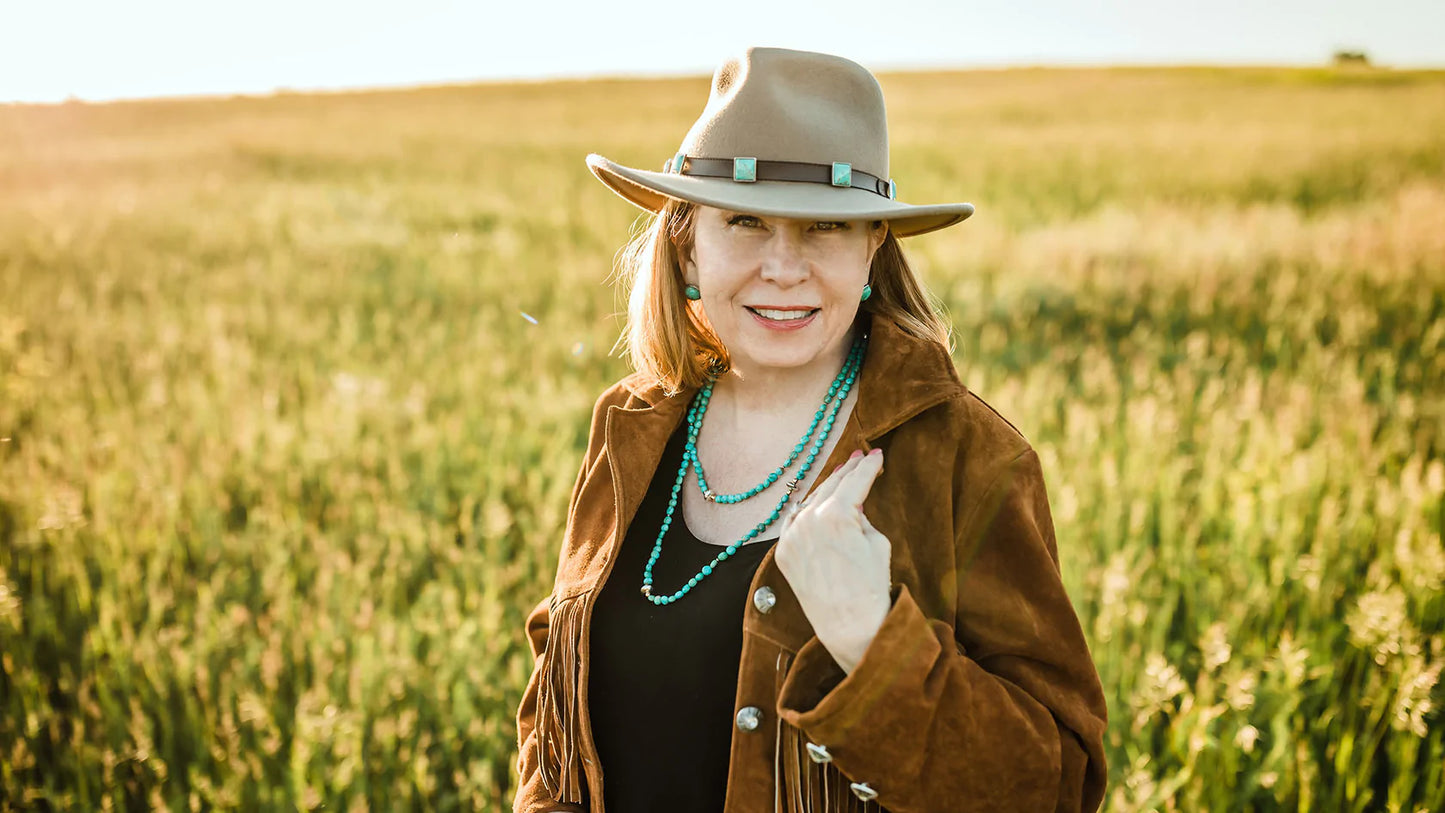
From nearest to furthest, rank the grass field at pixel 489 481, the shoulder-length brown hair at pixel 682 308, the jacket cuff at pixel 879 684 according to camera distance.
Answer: the jacket cuff at pixel 879 684 → the shoulder-length brown hair at pixel 682 308 → the grass field at pixel 489 481

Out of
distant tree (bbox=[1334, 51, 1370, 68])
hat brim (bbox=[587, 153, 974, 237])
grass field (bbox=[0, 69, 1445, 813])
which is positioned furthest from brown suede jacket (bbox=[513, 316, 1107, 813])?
distant tree (bbox=[1334, 51, 1370, 68])

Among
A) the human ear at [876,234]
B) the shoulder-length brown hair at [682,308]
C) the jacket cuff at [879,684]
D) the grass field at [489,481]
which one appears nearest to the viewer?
the jacket cuff at [879,684]

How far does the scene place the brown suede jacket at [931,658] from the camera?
4.62ft

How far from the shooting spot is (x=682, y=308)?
2.00m

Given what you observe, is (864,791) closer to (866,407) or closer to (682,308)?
(866,407)

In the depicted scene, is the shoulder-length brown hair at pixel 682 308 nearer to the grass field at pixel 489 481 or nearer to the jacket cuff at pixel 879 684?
the jacket cuff at pixel 879 684

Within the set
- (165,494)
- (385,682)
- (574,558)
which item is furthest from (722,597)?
(165,494)

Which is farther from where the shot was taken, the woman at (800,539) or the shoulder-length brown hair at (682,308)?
the shoulder-length brown hair at (682,308)

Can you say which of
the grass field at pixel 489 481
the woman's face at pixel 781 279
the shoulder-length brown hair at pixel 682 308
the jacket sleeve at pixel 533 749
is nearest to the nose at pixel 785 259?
the woman's face at pixel 781 279

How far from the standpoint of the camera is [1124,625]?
3.23 meters

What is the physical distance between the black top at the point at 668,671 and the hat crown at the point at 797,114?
1.86ft

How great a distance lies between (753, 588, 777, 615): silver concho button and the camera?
1573mm

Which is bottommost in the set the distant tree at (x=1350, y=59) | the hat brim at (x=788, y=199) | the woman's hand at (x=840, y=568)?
the woman's hand at (x=840, y=568)

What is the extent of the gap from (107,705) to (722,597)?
2080 mm
